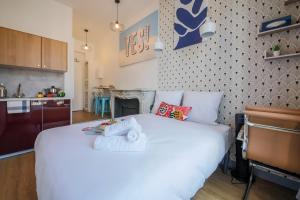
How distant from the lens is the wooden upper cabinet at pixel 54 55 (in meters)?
2.89

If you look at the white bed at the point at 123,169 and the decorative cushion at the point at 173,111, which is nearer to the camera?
the white bed at the point at 123,169

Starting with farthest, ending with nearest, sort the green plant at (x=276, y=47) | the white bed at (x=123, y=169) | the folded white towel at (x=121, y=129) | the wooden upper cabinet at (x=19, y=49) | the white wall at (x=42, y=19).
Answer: the white wall at (x=42, y=19) < the wooden upper cabinet at (x=19, y=49) < the green plant at (x=276, y=47) < the folded white towel at (x=121, y=129) < the white bed at (x=123, y=169)

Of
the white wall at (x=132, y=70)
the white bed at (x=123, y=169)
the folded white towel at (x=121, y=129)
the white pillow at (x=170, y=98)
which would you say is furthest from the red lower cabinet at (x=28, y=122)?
the folded white towel at (x=121, y=129)

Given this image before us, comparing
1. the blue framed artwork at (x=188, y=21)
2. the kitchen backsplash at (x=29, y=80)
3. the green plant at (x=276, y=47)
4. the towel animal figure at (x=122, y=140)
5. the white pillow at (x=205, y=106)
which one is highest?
the blue framed artwork at (x=188, y=21)

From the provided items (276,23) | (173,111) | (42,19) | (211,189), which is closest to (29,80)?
(42,19)

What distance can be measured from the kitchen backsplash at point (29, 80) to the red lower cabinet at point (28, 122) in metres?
0.81

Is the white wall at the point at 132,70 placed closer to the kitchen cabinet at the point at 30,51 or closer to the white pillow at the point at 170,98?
the white pillow at the point at 170,98

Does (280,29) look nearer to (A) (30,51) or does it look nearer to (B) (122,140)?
(B) (122,140)

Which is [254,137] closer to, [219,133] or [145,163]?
[219,133]

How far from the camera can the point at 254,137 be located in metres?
1.20

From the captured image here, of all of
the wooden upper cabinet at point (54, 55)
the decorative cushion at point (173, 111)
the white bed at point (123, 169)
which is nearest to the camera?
the white bed at point (123, 169)

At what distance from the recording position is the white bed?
0.65 meters

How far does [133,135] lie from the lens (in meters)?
1.06

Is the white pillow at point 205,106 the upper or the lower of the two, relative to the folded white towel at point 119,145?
upper
